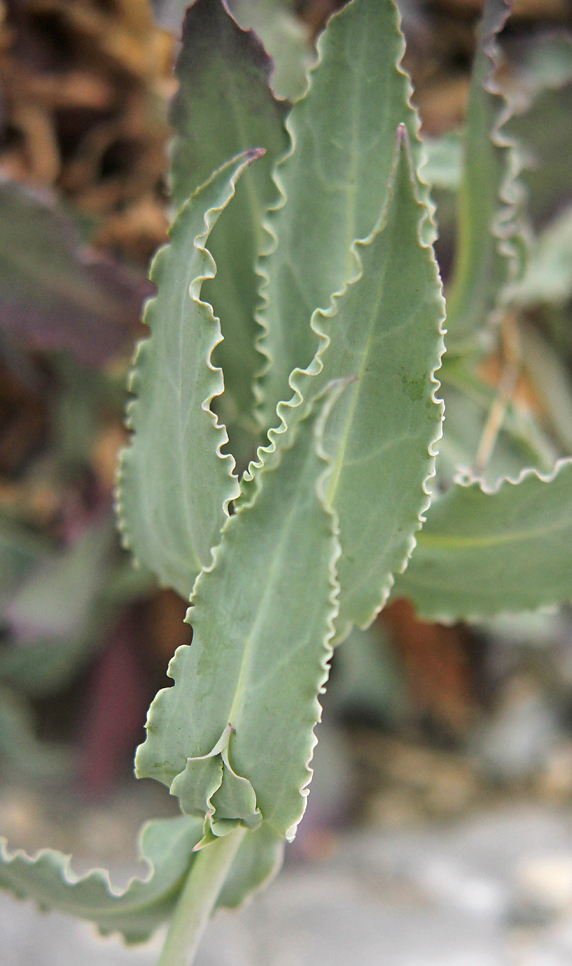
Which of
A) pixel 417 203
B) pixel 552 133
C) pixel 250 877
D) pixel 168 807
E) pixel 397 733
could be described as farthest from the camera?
pixel 397 733

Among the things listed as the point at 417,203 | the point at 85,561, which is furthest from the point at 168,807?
the point at 417,203

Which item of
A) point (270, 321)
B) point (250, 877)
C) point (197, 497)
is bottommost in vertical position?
point (250, 877)

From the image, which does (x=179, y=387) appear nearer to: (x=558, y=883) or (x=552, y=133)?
(x=552, y=133)

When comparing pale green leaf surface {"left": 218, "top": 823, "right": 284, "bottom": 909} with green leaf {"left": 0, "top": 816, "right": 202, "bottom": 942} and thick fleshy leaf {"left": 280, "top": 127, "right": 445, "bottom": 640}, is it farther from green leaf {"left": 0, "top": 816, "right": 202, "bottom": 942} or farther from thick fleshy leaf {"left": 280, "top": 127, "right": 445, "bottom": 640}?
thick fleshy leaf {"left": 280, "top": 127, "right": 445, "bottom": 640}

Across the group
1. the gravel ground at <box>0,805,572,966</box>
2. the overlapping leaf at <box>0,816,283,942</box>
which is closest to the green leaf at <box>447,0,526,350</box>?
the overlapping leaf at <box>0,816,283,942</box>

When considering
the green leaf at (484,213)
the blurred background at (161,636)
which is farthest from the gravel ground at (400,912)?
the green leaf at (484,213)

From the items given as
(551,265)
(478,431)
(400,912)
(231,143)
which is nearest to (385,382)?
(231,143)
